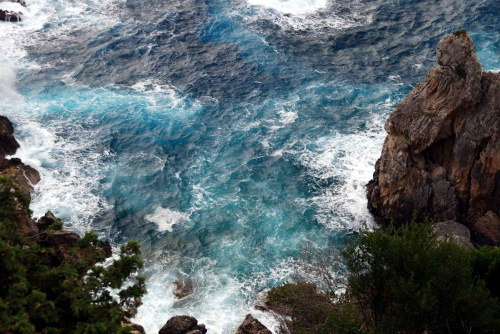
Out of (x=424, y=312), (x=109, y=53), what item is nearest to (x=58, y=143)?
(x=109, y=53)

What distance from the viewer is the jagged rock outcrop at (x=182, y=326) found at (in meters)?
35.3

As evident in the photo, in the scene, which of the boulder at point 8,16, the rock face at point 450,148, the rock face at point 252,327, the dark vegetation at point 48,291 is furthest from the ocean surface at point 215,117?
the dark vegetation at point 48,291

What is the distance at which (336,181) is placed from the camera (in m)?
50.3

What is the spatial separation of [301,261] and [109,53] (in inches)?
1836

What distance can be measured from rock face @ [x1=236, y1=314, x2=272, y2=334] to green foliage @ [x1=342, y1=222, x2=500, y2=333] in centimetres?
866

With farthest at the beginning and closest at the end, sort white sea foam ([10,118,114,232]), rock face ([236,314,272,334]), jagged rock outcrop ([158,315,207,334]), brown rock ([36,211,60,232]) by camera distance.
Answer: white sea foam ([10,118,114,232]) < brown rock ([36,211,60,232]) < jagged rock outcrop ([158,315,207,334]) < rock face ([236,314,272,334])

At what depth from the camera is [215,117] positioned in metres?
60.0

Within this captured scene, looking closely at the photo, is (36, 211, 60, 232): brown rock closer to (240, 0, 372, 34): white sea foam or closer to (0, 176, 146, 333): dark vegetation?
(0, 176, 146, 333): dark vegetation

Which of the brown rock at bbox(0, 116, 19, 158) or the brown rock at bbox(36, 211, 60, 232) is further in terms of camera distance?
the brown rock at bbox(0, 116, 19, 158)

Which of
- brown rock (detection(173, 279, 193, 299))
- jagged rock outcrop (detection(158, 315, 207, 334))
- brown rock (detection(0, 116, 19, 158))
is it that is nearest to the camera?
jagged rock outcrop (detection(158, 315, 207, 334))

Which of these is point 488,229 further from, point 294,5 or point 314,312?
point 294,5

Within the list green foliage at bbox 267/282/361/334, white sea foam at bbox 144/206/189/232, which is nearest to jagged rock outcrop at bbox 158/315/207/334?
green foliage at bbox 267/282/361/334

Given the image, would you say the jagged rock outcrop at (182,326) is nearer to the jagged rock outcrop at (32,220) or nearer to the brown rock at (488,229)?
the jagged rock outcrop at (32,220)

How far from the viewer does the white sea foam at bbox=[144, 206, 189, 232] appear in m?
46.6
